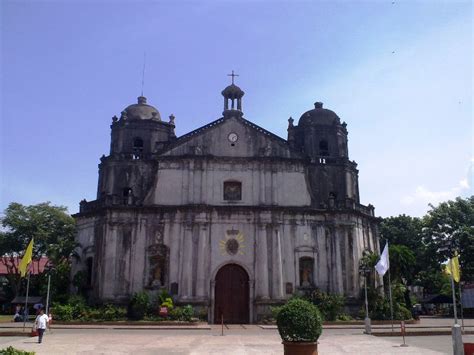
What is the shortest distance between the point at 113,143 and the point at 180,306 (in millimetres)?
12482

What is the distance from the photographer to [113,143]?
34.4 meters

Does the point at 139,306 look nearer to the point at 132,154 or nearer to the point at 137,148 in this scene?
the point at 132,154

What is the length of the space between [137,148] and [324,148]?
13.3 metres

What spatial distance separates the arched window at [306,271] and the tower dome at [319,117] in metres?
9.81

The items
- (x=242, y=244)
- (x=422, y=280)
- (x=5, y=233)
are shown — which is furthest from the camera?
(x=422, y=280)

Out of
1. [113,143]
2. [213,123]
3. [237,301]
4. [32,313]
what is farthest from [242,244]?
[32,313]

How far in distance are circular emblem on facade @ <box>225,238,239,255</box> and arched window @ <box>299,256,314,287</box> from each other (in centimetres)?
419

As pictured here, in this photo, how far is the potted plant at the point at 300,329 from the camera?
12.6 m

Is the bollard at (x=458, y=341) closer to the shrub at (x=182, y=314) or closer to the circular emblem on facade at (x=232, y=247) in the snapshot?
the shrub at (x=182, y=314)

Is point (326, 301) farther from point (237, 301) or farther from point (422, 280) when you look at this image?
point (422, 280)

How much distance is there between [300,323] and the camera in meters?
12.8

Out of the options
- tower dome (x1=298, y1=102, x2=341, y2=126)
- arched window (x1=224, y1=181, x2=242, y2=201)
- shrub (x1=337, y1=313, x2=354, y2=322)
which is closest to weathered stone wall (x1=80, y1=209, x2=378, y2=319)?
arched window (x1=224, y1=181, x2=242, y2=201)

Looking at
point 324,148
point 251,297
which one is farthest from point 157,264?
point 324,148

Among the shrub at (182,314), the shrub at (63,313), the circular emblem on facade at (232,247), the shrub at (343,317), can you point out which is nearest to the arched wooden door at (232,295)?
the circular emblem on facade at (232,247)
